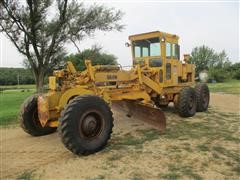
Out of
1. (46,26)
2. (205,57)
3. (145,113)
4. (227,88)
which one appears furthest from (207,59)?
(145,113)

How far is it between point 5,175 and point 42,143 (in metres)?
1.77

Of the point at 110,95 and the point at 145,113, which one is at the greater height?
the point at 110,95

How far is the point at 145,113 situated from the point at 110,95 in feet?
3.43

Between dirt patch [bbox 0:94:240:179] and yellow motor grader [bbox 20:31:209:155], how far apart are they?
36 cm

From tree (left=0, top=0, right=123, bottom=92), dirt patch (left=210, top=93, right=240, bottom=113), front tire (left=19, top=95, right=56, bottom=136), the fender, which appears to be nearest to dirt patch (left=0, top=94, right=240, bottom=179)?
front tire (left=19, top=95, right=56, bottom=136)

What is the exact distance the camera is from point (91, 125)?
236 inches

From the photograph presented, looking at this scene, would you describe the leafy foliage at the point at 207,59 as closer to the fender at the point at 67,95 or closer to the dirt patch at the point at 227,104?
the dirt patch at the point at 227,104

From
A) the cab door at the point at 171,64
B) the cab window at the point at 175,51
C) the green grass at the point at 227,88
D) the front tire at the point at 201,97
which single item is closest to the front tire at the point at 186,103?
the cab door at the point at 171,64

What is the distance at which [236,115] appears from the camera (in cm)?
995

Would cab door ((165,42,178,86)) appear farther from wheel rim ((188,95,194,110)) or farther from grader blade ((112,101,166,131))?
grader blade ((112,101,166,131))

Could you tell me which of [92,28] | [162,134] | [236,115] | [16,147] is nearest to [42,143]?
[16,147]

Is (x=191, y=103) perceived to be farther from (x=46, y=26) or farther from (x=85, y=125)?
(x=46, y=26)

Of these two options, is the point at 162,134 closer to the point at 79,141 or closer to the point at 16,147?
the point at 79,141

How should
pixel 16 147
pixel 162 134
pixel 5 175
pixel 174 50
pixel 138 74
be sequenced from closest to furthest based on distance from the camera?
pixel 5 175 → pixel 16 147 → pixel 162 134 → pixel 138 74 → pixel 174 50
